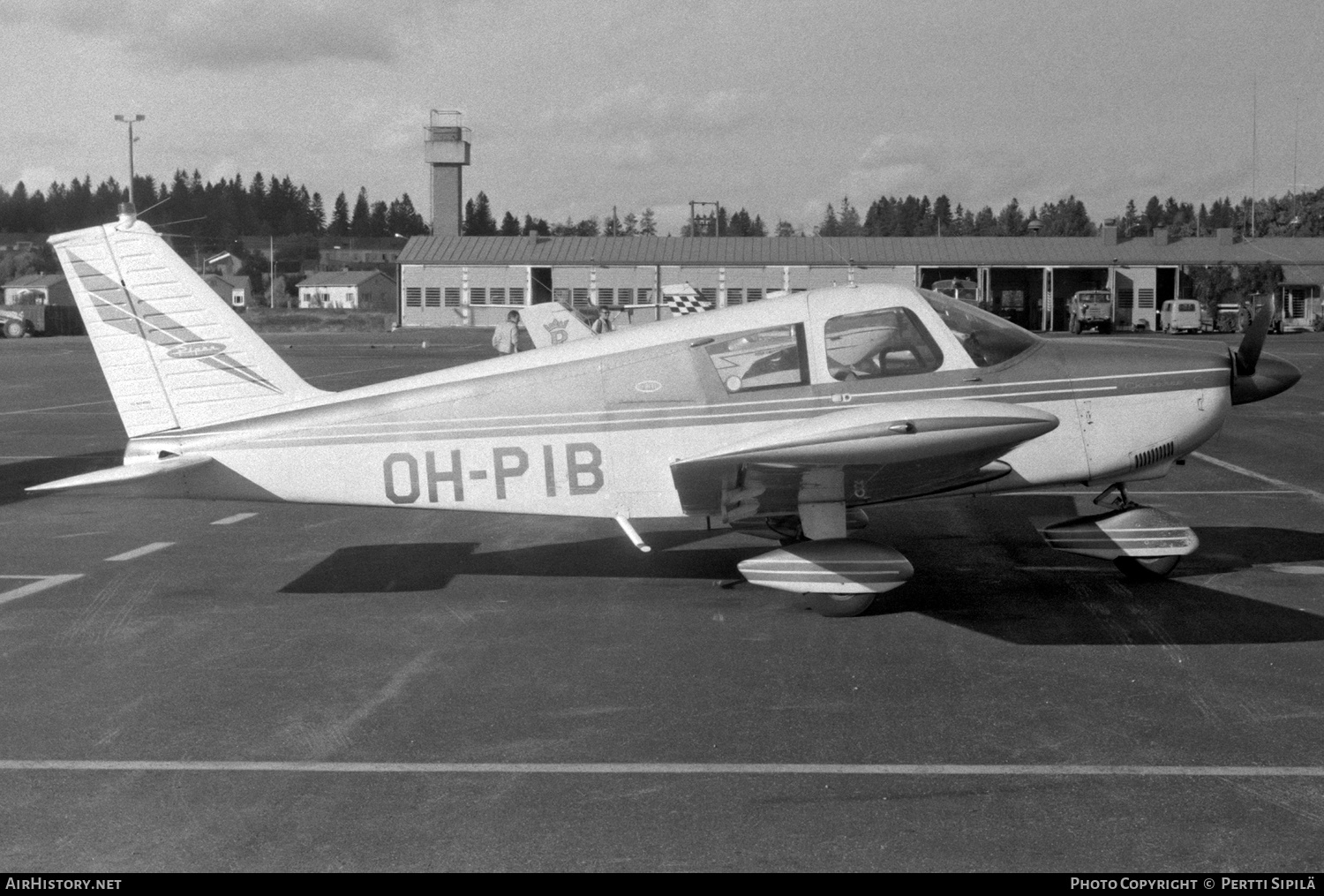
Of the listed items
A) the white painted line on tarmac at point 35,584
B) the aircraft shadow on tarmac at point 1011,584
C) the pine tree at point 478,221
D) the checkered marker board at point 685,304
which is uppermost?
the pine tree at point 478,221

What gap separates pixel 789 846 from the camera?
14.2 ft

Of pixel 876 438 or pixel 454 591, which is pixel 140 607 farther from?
pixel 876 438

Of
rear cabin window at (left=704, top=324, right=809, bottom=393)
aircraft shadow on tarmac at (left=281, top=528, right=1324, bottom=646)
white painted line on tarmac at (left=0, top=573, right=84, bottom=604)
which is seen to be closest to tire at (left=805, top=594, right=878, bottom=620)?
aircraft shadow on tarmac at (left=281, top=528, right=1324, bottom=646)

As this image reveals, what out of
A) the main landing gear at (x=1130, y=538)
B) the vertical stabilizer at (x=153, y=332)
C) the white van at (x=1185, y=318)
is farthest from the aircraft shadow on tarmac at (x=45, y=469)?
the white van at (x=1185, y=318)

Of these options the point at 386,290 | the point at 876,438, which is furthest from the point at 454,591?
the point at 386,290

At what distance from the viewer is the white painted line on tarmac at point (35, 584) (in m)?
8.62

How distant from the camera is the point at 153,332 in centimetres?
830

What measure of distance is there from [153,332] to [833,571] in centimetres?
474

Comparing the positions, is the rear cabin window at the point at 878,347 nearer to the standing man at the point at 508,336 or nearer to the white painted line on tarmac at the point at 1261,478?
the white painted line on tarmac at the point at 1261,478

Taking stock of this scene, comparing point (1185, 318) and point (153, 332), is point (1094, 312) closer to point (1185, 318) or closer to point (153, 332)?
point (1185, 318)

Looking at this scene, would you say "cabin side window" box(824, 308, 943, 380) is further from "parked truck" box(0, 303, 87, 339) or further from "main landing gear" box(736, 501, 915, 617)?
"parked truck" box(0, 303, 87, 339)

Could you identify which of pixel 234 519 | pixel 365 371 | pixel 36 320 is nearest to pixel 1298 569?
pixel 234 519

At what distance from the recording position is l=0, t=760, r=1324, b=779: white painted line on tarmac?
5035mm

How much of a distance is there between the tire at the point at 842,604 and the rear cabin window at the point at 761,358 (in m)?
1.40
